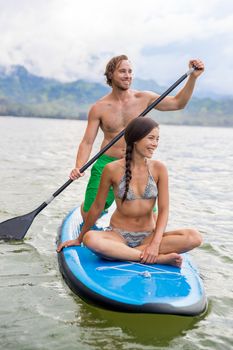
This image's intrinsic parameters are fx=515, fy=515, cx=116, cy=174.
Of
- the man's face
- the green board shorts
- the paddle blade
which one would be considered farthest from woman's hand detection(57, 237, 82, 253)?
the man's face

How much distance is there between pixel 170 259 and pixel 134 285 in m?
0.63

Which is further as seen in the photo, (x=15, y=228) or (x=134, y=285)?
(x=15, y=228)

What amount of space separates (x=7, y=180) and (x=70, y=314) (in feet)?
33.5

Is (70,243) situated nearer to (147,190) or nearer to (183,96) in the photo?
(147,190)

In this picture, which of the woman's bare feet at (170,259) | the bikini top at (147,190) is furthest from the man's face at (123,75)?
the woman's bare feet at (170,259)

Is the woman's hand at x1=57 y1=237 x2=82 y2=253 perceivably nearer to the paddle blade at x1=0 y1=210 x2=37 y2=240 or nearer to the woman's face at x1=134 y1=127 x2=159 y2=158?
the woman's face at x1=134 y1=127 x2=159 y2=158

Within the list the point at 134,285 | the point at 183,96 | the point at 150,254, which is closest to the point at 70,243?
the point at 150,254

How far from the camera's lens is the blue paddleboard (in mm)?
4391

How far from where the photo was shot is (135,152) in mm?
5246

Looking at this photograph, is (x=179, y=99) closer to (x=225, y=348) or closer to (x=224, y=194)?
(x=225, y=348)

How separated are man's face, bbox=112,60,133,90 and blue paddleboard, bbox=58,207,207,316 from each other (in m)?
2.16

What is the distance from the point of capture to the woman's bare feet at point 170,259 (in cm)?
508

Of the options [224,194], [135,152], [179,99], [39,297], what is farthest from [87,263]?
[224,194]

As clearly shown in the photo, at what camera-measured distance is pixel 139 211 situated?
17.5ft
